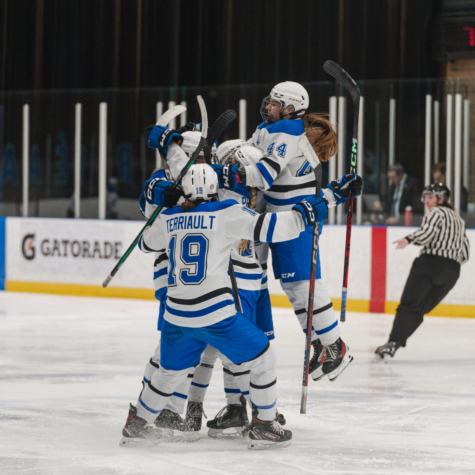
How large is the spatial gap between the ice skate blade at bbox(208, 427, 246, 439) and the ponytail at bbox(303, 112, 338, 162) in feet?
3.90

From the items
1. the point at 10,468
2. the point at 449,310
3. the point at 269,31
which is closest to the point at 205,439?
the point at 10,468

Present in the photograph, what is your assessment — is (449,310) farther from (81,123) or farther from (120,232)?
(81,123)

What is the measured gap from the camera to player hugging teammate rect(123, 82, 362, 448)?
3117mm

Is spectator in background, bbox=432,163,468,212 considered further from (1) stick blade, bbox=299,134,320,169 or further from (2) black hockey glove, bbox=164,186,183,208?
(2) black hockey glove, bbox=164,186,183,208

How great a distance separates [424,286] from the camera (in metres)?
5.62

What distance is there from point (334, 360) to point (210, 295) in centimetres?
94

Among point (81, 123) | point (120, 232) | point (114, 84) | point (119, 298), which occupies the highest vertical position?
point (114, 84)

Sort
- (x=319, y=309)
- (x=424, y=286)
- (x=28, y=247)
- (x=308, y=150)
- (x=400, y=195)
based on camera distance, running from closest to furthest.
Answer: (x=308, y=150), (x=319, y=309), (x=424, y=286), (x=400, y=195), (x=28, y=247)

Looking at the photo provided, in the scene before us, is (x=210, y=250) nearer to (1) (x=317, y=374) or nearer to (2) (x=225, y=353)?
(2) (x=225, y=353)

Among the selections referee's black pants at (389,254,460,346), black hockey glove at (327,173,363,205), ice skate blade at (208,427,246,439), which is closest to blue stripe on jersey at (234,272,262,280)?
black hockey glove at (327,173,363,205)

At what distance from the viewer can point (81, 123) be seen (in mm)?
9344

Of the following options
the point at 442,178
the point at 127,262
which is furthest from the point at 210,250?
the point at 127,262

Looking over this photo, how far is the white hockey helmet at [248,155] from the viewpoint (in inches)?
138

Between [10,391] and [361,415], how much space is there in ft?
5.65
